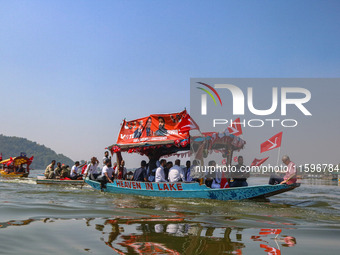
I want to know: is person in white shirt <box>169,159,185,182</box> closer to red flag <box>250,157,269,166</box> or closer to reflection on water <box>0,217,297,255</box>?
red flag <box>250,157,269,166</box>

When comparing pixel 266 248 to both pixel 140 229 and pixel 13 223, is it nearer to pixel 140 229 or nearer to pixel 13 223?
pixel 140 229

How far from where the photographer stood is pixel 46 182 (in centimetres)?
2189

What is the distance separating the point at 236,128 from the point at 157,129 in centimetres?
333

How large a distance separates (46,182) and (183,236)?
1874cm

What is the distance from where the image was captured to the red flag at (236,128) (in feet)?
41.7

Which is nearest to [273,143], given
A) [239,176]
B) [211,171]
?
[239,176]

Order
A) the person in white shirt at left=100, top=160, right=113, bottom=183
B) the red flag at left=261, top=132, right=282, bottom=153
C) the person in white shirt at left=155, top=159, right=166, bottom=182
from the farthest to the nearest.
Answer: the person in white shirt at left=100, top=160, right=113, bottom=183 → the person in white shirt at left=155, top=159, right=166, bottom=182 → the red flag at left=261, top=132, right=282, bottom=153

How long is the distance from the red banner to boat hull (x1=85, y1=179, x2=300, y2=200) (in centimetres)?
185

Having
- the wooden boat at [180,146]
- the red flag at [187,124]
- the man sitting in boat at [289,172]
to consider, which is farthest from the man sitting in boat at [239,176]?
the red flag at [187,124]

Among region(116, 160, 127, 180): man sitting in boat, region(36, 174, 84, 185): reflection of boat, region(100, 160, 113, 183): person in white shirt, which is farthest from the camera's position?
region(36, 174, 84, 185): reflection of boat

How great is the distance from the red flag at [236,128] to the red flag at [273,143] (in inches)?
50.1

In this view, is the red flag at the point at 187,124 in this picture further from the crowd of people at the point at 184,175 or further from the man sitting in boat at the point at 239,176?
the man sitting in boat at the point at 239,176


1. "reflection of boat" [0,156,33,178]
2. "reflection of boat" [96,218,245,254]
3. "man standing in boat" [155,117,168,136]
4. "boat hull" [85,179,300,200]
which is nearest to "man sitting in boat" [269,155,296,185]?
"boat hull" [85,179,300,200]

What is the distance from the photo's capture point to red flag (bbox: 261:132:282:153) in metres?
11.7
